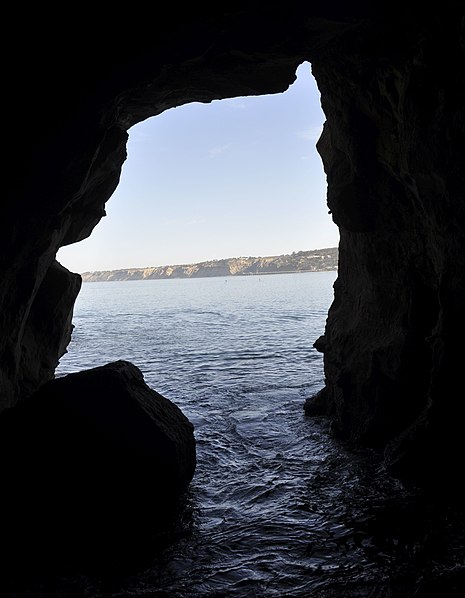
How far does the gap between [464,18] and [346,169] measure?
13.0ft

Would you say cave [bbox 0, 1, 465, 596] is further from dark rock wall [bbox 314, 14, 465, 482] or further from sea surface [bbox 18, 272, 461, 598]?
sea surface [bbox 18, 272, 461, 598]

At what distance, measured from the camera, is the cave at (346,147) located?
6.27 m

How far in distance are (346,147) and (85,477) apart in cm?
801

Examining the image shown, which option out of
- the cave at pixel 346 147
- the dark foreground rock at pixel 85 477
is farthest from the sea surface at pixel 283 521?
the cave at pixel 346 147

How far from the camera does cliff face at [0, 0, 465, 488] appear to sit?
629 centimetres

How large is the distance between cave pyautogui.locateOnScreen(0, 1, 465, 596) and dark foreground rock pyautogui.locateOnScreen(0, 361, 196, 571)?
555mm

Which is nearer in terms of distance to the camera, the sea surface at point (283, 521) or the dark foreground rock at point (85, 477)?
the sea surface at point (283, 521)

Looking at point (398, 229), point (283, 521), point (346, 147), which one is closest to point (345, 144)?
point (346, 147)

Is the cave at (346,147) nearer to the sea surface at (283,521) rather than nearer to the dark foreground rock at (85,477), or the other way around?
the dark foreground rock at (85,477)

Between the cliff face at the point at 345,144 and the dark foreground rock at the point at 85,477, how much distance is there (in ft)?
6.72

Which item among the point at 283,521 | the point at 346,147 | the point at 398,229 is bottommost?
the point at 283,521

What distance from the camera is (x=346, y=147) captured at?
31.1 ft

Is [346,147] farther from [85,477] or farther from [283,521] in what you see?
[85,477]

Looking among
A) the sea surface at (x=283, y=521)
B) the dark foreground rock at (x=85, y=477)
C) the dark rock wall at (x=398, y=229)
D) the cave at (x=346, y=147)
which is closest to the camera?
the sea surface at (x=283, y=521)
